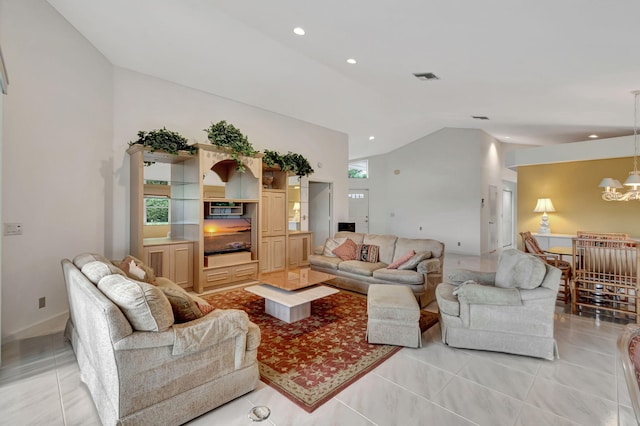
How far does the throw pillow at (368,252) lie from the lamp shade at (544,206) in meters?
4.44

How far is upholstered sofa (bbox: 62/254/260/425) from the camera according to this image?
173cm

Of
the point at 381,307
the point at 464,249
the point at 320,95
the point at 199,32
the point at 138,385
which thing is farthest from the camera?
the point at 464,249

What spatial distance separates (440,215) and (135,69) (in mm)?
8282

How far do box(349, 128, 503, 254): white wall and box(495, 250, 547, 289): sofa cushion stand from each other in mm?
5801

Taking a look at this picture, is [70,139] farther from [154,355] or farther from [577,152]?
[577,152]

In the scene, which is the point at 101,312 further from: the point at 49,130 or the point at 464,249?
the point at 464,249

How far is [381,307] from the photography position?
3006mm

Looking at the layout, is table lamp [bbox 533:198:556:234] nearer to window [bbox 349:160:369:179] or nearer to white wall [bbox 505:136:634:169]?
Result: white wall [bbox 505:136:634:169]

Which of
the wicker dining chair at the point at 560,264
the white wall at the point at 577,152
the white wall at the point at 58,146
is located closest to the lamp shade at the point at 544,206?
the white wall at the point at 577,152

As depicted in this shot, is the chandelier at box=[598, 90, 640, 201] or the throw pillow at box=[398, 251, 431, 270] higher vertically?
the chandelier at box=[598, 90, 640, 201]

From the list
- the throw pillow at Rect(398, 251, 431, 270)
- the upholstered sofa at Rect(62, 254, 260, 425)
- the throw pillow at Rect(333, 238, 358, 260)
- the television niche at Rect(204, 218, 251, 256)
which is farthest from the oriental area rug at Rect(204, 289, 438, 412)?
the throw pillow at Rect(333, 238, 358, 260)

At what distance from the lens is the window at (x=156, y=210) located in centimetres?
459

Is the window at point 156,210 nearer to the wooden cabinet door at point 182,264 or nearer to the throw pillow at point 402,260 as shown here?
the wooden cabinet door at point 182,264

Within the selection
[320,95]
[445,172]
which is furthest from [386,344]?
[445,172]
